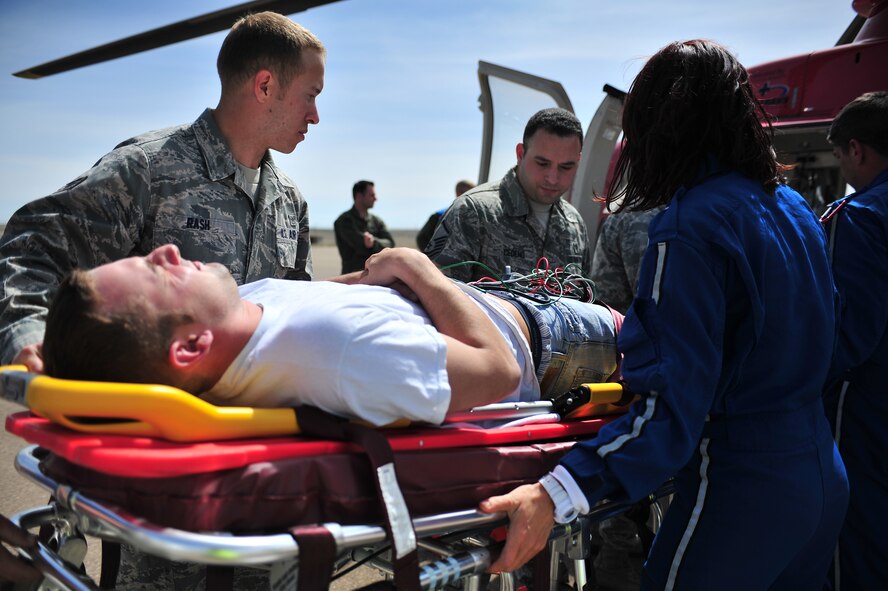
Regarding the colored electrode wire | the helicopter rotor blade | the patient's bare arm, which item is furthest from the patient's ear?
the helicopter rotor blade

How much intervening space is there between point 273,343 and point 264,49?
4.30 feet

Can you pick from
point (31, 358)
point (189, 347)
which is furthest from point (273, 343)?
point (31, 358)

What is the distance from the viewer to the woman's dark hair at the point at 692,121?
1648 mm

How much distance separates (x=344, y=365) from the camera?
1460 millimetres

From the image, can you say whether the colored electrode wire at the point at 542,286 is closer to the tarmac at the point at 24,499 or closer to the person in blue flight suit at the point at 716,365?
the person in blue flight suit at the point at 716,365

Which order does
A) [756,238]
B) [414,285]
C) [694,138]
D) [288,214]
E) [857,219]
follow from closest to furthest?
[756,238]
[694,138]
[414,285]
[857,219]
[288,214]

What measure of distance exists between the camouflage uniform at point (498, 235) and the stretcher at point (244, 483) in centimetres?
185

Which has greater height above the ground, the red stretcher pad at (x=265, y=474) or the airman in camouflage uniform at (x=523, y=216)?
the airman in camouflage uniform at (x=523, y=216)

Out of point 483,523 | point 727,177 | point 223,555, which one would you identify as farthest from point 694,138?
point 223,555

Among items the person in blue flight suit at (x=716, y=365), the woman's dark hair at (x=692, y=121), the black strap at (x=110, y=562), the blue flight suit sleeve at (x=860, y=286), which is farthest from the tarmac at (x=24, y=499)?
the woman's dark hair at (x=692, y=121)

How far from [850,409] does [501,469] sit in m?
1.61

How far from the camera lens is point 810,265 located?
165 centimetres

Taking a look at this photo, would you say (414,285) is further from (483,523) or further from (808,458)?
(808,458)

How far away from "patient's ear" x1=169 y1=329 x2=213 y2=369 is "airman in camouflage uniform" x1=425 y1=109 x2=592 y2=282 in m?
1.94
